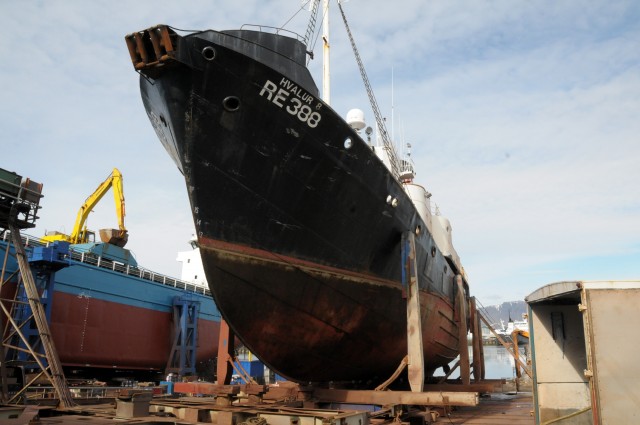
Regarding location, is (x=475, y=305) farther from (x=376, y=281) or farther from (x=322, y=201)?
(x=322, y=201)

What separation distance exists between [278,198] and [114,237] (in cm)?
1992

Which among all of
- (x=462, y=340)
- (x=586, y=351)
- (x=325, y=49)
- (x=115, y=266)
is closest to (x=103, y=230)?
→ (x=115, y=266)

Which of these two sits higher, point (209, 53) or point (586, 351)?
point (209, 53)

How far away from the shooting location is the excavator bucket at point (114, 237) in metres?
25.7

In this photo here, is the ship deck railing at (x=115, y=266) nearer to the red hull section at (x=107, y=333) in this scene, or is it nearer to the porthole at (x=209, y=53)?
the red hull section at (x=107, y=333)

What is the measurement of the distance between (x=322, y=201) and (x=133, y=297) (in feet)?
56.2

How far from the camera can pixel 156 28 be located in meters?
7.49

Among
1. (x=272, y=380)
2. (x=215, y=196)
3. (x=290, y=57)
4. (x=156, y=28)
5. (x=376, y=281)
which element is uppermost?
(x=290, y=57)

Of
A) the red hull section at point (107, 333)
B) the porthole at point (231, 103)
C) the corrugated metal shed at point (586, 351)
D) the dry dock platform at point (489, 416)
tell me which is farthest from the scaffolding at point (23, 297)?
the corrugated metal shed at point (586, 351)

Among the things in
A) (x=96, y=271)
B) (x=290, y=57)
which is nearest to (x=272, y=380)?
(x=96, y=271)

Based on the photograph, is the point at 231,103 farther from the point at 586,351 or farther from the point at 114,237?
the point at 114,237

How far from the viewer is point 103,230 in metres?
26.0

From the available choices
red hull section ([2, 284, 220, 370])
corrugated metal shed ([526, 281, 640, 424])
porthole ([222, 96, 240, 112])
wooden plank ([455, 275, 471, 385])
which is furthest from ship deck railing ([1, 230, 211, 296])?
corrugated metal shed ([526, 281, 640, 424])

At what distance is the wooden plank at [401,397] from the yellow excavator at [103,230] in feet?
66.7
